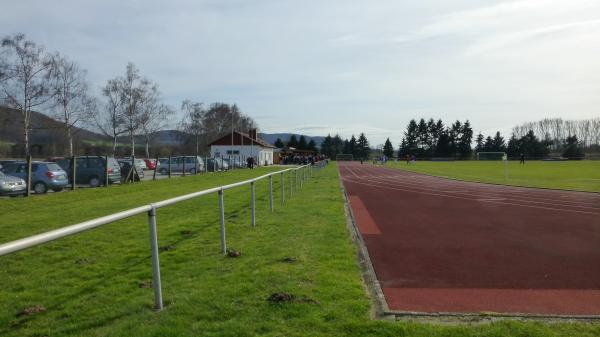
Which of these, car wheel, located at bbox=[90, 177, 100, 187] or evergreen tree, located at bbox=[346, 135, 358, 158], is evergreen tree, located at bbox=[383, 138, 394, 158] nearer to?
evergreen tree, located at bbox=[346, 135, 358, 158]

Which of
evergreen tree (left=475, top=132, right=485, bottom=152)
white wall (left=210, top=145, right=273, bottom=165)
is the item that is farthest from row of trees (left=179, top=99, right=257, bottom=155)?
evergreen tree (left=475, top=132, right=485, bottom=152)

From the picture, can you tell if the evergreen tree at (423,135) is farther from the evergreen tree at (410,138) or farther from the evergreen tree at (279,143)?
the evergreen tree at (279,143)

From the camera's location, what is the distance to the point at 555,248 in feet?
25.3

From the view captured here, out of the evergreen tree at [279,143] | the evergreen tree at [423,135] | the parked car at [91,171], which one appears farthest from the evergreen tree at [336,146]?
the parked car at [91,171]

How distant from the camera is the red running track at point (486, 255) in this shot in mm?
4879

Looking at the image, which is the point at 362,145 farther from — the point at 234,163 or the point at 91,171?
the point at 91,171

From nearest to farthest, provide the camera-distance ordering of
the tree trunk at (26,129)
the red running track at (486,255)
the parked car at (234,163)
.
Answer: the red running track at (486,255)
the tree trunk at (26,129)
the parked car at (234,163)

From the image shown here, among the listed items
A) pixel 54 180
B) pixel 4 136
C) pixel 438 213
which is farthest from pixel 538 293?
pixel 4 136

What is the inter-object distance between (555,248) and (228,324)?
6269mm

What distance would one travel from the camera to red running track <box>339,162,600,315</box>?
16.0ft

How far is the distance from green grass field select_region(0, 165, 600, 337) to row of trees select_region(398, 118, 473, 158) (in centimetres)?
10443

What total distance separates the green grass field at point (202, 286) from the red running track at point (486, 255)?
0.63 metres

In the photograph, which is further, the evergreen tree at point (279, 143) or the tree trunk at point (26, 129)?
the evergreen tree at point (279, 143)

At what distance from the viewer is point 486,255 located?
716 centimetres
